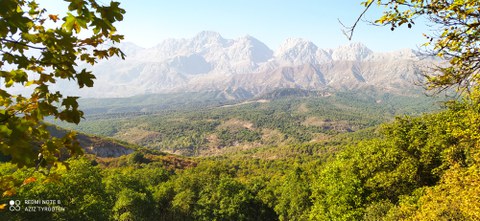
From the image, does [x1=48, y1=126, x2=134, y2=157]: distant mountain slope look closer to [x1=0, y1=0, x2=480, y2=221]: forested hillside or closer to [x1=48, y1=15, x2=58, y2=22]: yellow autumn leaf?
[x1=0, y1=0, x2=480, y2=221]: forested hillside

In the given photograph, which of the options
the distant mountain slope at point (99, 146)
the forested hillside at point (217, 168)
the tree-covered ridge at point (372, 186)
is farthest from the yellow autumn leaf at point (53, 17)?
the distant mountain slope at point (99, 146)

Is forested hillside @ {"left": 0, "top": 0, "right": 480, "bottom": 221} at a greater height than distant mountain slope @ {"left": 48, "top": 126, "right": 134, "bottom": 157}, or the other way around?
forested hillside @ {"left": 0, "top": 0, "right": 480, "bottom": 221}

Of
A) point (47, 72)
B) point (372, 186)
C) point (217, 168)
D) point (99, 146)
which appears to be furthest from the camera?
point (99, 146)

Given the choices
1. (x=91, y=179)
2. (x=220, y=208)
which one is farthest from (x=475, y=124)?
(x=220, y=208)

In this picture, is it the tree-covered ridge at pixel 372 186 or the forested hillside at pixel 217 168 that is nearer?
the forested hillside at pixel 217 168

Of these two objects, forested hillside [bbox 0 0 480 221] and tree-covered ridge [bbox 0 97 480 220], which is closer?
forested hillside [bbox 0 0 480 221]

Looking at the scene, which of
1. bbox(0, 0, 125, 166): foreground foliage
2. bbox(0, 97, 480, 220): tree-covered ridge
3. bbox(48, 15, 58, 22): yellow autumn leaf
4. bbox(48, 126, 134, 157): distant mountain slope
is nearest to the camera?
bbox(0, 0, 125, 166): foreground foliage

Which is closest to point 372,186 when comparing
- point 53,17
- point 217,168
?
point 53,17

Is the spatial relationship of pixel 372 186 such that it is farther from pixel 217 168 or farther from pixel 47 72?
pixel 217 168

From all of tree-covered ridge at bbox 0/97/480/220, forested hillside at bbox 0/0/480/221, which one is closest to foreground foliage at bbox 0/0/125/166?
forested hillside at bbox 0/0/480/221

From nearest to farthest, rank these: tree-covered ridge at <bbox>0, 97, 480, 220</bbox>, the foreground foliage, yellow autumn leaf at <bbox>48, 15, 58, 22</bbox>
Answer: the foreground foliage
yellow autumn leaf at <bbox>48, 15, 58, 22</bbox>
tree-covered ridge at <bbox>0, 97, 480, 220</bbox>

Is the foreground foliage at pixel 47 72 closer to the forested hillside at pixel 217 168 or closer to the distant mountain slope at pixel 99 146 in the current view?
the forested hillside at pixel 217 168

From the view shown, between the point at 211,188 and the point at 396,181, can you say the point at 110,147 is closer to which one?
the point at 211,188

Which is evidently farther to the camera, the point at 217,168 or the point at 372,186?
the point at 217,168
